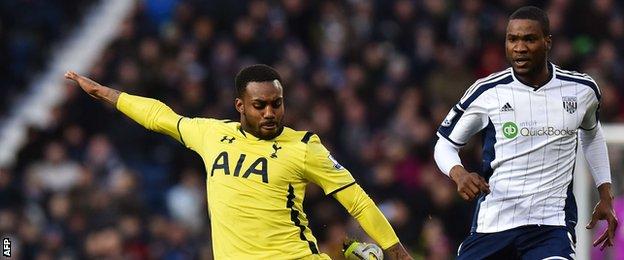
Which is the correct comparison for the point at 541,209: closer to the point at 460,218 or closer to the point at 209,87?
the point at 460,218

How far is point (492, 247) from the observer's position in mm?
→ 7688

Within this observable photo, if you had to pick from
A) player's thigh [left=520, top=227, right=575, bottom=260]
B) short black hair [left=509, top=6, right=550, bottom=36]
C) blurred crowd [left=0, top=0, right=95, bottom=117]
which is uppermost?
blurred crowd [left=0, top=0, right=95, bottom=117]

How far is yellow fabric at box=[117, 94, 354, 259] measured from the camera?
24.8ft

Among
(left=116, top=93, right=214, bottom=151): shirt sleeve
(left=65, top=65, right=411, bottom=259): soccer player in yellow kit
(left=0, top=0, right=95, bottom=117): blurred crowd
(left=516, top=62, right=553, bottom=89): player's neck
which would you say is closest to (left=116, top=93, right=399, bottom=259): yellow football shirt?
(left=65, top=65, right=411, bottom=259): soccer player in yellow kit

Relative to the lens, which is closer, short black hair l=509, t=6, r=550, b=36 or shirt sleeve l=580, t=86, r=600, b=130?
short black hair l=509, t=6, r=550, b=36

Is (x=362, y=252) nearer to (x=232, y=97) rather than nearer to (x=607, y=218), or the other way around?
(x=607, y=218)

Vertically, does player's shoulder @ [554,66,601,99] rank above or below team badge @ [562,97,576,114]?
above

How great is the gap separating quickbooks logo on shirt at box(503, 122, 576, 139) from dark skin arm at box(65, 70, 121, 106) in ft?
7.59

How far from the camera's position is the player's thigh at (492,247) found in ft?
25.2

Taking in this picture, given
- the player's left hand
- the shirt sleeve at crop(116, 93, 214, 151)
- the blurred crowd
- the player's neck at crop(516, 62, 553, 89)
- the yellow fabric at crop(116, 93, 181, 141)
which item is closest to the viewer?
the player's neck at crop(516, 62, 553, 89)

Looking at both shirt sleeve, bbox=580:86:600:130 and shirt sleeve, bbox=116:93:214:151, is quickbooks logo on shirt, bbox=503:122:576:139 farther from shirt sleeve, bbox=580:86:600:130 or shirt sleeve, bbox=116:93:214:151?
shirt sleeve, bbox=116:93:214:151

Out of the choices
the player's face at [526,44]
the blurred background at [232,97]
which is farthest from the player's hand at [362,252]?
the blurred background at [232,97]

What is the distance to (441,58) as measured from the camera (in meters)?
16.1

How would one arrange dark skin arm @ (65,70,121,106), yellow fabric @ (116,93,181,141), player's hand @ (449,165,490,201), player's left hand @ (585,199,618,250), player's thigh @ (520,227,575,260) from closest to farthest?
player's hand @ (449,165,490,201) < player's thigh @ (520,227,575,260) < player's left hand @ (585,199,618,250) < yellow fabric @ (116,93,181,141) < dark skin arm @ (65,70,121,106)
